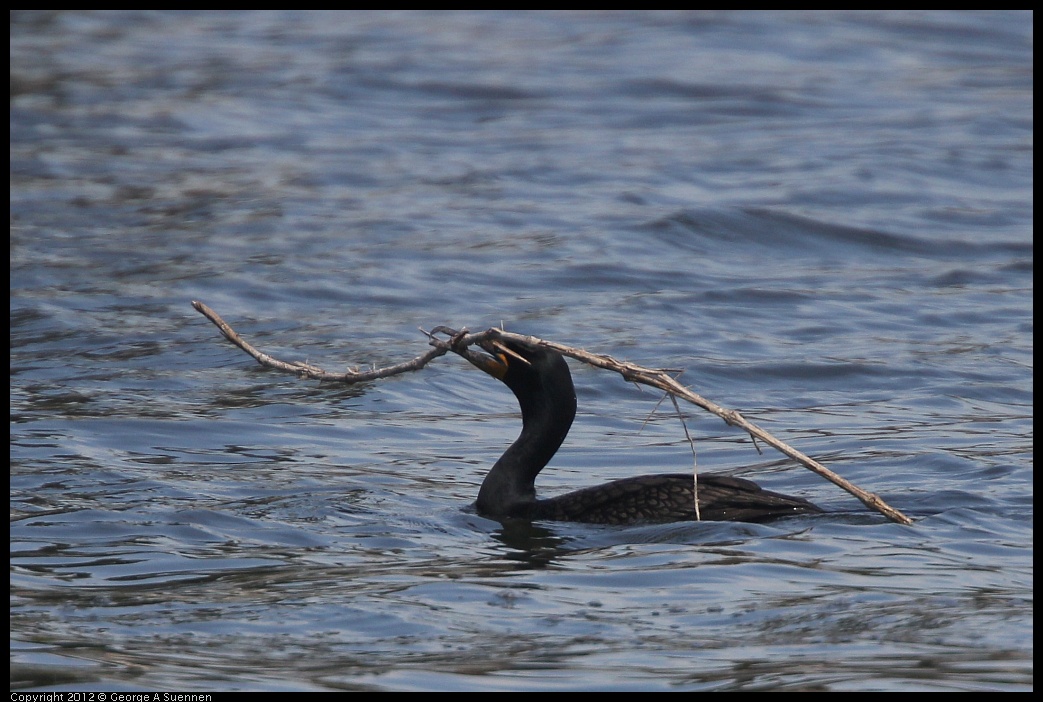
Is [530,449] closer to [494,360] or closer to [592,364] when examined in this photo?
[494,360]

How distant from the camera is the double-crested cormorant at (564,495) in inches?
336

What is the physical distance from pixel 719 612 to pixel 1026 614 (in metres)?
1.23

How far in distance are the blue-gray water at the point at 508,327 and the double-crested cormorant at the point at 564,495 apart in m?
0.17

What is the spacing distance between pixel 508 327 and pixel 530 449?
18.3ft

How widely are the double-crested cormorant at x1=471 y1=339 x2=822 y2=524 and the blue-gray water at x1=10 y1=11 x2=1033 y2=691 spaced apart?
17 cm

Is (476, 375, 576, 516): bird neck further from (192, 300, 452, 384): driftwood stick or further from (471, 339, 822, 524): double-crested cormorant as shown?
(192, 300, 452, 384): driftwood stick

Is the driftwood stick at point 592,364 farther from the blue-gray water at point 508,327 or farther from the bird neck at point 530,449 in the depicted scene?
the bird neck at point 530,449

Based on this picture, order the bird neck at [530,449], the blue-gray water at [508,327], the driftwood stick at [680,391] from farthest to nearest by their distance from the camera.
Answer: the bird neck at [530,449]
the driftwood stick at [680,391]
the blue-gray water at [508,327]

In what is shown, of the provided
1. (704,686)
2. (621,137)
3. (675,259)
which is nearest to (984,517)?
(704,686)

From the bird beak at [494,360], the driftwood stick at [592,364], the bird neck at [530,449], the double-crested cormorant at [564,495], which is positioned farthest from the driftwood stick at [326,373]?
the bird neck at [530,449]

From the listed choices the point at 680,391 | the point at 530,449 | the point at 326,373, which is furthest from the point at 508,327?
the point at 680,391

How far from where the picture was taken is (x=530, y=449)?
9.26 metres

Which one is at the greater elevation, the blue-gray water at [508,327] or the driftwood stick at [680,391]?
the driftwood stick at [680,391]

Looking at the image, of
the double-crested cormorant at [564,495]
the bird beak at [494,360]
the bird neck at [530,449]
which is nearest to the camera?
the double-crested cormorant at [564,495]
